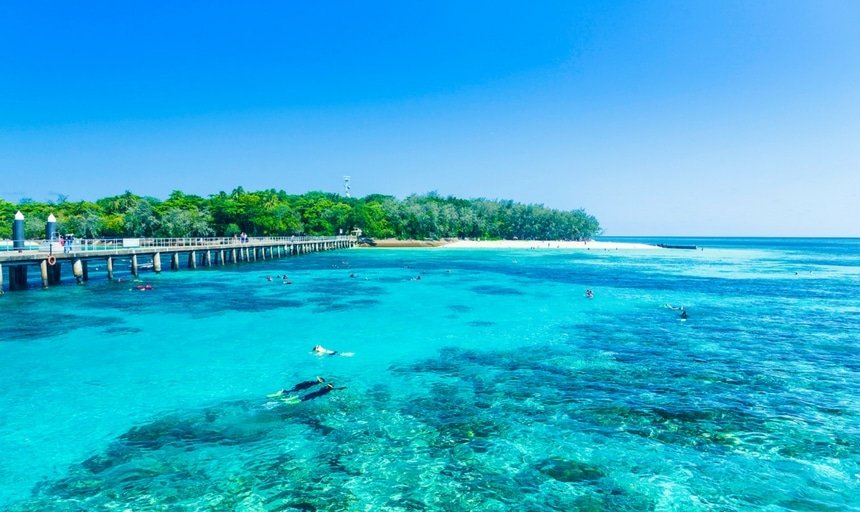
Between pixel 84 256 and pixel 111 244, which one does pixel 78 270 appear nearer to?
pixel 84 256

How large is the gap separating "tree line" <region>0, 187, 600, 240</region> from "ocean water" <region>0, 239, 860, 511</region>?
89.3m

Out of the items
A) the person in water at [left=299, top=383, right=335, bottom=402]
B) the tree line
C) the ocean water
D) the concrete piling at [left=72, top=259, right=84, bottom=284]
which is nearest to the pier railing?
the concrete piling at [left=72, top=259, right=84, bottom=284]

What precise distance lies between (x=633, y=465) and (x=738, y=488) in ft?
6.98

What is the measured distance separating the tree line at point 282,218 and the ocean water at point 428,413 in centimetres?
8927

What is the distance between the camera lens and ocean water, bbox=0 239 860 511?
33.9ft

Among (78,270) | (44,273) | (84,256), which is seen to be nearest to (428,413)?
(44,273)

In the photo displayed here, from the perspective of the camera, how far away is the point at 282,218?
12569cm

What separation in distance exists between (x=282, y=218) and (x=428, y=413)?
119 m

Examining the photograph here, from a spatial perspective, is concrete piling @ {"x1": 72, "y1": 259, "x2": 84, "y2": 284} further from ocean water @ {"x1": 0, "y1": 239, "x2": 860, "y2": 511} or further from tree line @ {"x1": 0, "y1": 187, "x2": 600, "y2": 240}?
tree line @ {"x1": 0, "y1": 187, "x2": 600, "y2": 240}

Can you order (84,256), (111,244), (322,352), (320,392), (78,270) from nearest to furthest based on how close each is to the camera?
(320,392) < (322,352) < (84,256) < (78,270) < (111,244)

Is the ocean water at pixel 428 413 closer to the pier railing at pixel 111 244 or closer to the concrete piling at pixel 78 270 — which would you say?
the pier railing at pixel 111 244

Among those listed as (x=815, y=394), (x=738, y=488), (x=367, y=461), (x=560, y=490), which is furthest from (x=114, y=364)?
(x=815, y=394)

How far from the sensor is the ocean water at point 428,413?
33.9 feet

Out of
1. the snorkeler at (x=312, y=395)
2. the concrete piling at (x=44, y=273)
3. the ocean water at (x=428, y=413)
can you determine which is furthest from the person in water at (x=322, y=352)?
the concrete piling at (x=44, y=273)
